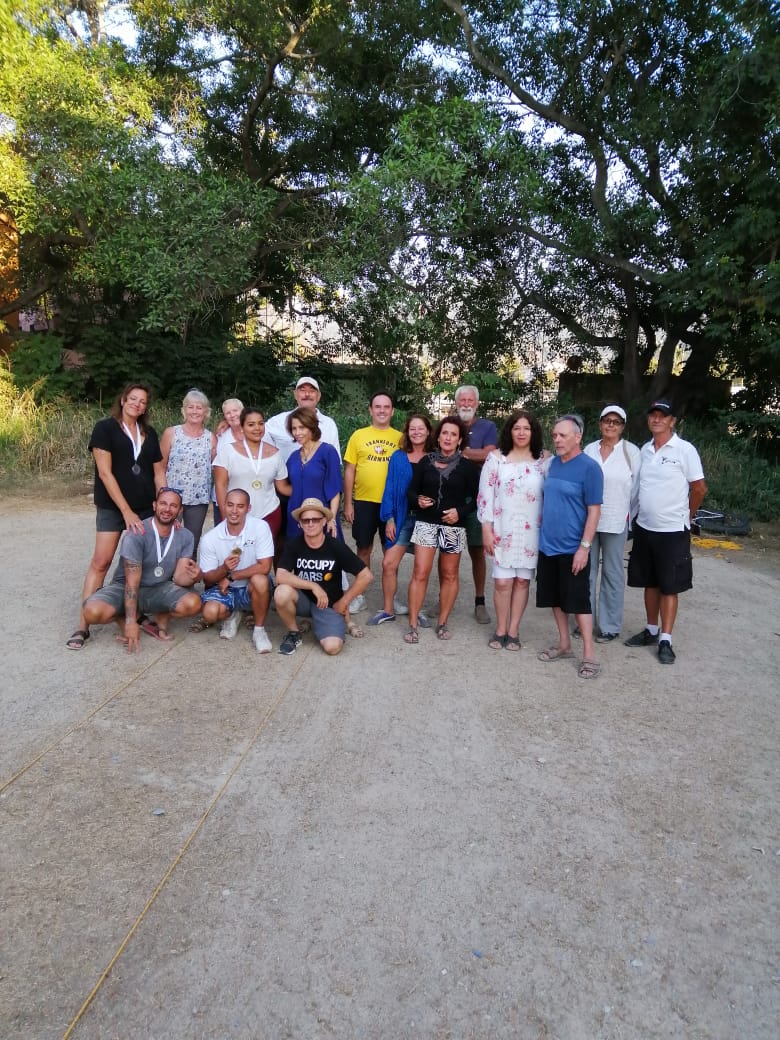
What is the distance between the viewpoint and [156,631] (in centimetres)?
502

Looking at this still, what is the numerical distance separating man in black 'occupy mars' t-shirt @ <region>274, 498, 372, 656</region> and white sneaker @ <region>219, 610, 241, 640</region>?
36 centimetres

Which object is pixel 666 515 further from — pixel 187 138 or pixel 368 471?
pixel 187 138

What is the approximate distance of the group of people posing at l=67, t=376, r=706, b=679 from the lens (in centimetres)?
482

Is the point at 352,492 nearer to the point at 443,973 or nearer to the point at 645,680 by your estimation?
the point at 645,680

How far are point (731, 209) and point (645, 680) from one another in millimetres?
8330

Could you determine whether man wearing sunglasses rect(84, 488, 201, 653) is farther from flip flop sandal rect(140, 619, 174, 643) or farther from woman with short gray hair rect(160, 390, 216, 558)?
woman with short gray hair rect(160, 390, 216, 558)

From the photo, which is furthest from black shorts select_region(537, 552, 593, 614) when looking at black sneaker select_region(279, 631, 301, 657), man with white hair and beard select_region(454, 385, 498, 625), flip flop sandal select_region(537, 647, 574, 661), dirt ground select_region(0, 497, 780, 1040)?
black sneaker select_region(279, 631, 301, 657)

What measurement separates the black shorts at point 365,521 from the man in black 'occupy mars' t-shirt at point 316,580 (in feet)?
1.61

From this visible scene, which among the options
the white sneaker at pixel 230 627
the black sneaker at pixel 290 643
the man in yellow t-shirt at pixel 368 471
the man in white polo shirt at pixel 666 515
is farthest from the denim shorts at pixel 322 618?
the man in white polo shirt at pixel 666 515

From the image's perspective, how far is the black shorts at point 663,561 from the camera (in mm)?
4914

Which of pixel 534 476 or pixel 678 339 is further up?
pixel 678 339

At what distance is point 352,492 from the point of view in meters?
5.61

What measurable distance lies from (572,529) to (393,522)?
4.26 ft

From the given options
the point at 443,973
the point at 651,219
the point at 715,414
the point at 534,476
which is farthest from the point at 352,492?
the point at 715,414
